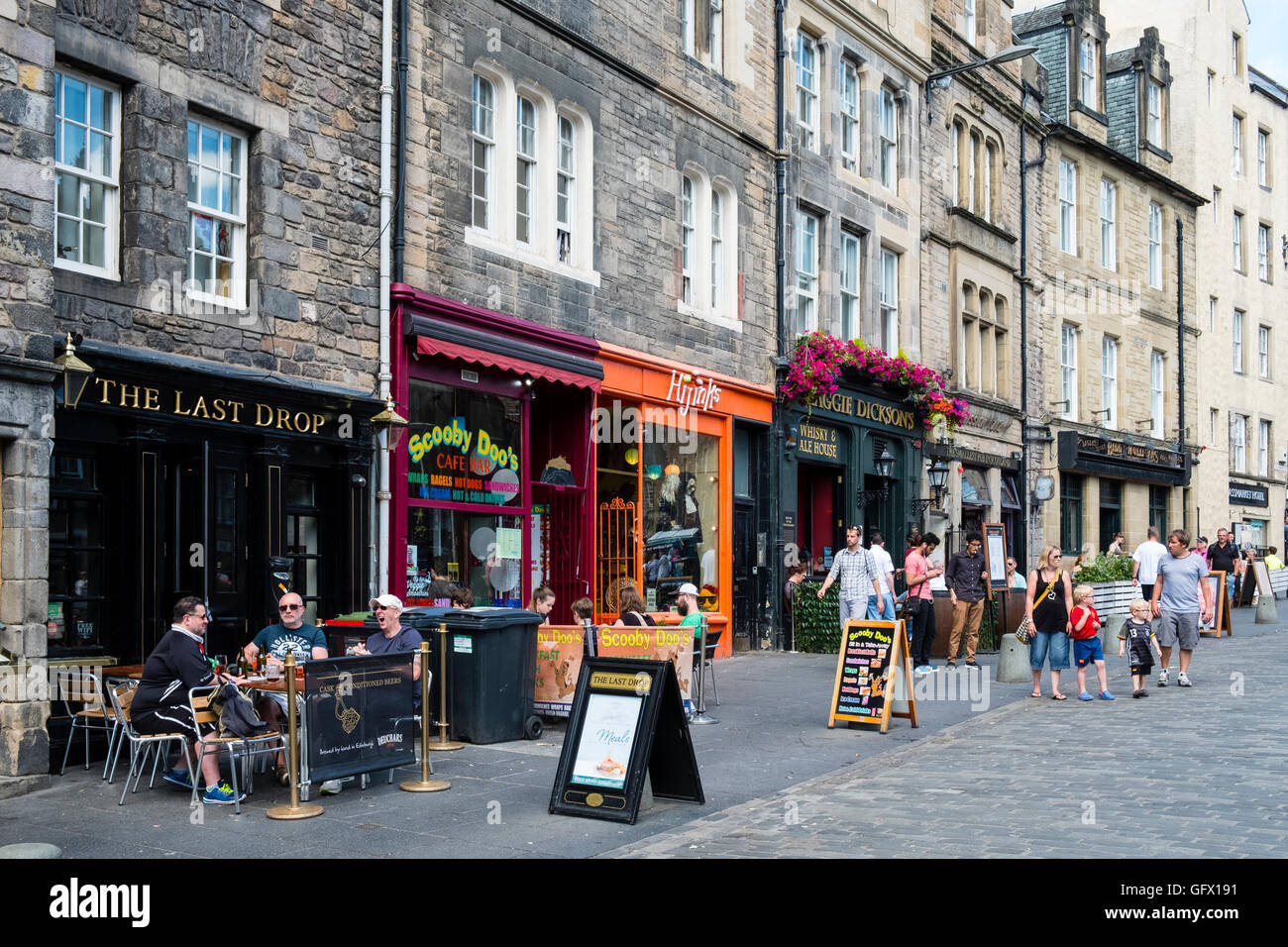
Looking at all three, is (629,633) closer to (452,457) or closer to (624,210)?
(452,457)

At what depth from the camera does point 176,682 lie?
9.24m

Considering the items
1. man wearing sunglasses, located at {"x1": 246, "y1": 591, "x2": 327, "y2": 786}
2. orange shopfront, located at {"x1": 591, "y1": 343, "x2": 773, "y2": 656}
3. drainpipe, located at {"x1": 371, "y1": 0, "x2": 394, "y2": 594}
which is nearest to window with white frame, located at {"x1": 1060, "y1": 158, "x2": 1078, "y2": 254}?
orange shopfront, located at {"x1": 591, "y1": 343, "x2": 773, "y2": 656}

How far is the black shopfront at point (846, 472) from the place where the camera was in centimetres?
2162

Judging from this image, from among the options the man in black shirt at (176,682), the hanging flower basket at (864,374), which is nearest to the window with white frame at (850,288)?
the hanging flower basket at (864,374)

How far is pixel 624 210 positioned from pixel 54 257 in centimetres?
865

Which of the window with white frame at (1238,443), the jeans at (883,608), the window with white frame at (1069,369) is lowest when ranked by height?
the jeans at (883,608)

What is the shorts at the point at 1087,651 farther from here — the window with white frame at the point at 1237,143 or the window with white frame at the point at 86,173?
the window with white frame at the point at 1237,143

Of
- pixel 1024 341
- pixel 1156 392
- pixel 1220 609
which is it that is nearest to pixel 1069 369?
pixel 1024 341

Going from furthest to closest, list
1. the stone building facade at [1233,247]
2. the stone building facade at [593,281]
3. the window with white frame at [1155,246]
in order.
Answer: the stone building facade at [1233,247] → the window with white frame at [1155,246] → the stone building facade at [593,281]

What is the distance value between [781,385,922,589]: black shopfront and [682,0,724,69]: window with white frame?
5.58 metres

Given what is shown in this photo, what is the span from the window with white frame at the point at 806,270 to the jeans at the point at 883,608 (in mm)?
6557

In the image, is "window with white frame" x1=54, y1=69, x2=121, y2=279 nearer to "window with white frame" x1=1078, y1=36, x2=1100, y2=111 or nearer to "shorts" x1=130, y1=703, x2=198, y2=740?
"shorts" x1=130, y1=703, x2=198, y2=740
